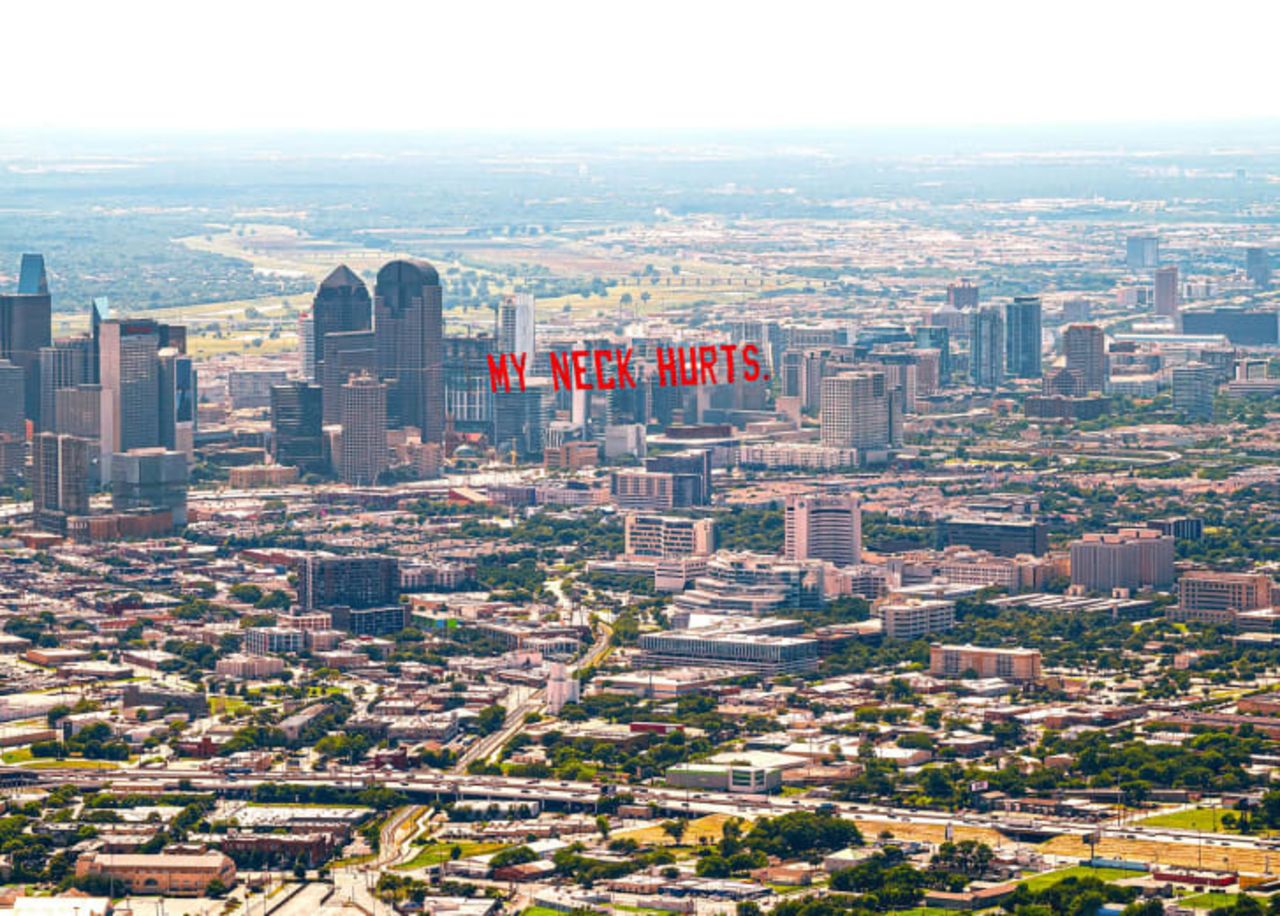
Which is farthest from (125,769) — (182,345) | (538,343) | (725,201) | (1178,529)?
(725,201)

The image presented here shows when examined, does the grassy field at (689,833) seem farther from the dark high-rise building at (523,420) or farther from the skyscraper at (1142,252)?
the skyscraper at (1142,252)

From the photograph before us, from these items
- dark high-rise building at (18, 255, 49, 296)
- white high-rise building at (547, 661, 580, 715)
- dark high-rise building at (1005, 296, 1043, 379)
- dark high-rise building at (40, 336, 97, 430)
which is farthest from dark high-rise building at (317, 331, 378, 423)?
white high-rise building at (547, 661, 580, 715)

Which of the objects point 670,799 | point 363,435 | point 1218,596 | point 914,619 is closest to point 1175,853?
point 670,799

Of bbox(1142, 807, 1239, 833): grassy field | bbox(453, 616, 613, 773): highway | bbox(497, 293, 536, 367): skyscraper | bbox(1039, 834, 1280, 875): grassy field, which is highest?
bbox(497, 293, 536, 367): skyscraper

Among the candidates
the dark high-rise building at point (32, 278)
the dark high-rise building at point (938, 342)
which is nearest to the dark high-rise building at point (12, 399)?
the dark high-rise building at point (32, 278)

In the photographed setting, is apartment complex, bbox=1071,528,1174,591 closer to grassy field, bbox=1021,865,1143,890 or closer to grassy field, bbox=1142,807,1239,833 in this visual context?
grassy field, bbox=1142,807,1239,833

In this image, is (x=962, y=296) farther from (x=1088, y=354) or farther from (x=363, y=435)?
(x=363, y=435)
